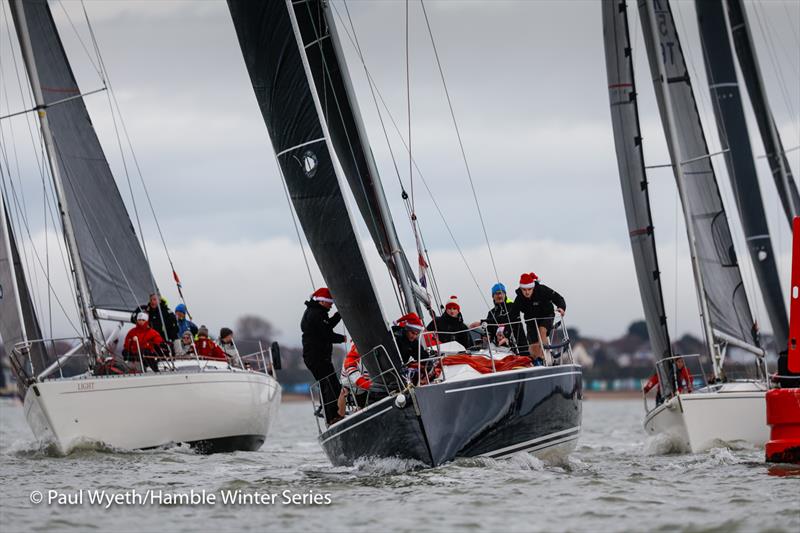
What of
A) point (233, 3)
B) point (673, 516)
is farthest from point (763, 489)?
point (233, 3)

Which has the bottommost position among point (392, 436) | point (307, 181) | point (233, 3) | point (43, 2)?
point (392, 436)

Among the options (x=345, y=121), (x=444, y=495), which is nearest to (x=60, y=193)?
(x=345, y=121)

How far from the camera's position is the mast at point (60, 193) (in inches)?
790

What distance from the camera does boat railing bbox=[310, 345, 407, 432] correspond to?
44.2ft

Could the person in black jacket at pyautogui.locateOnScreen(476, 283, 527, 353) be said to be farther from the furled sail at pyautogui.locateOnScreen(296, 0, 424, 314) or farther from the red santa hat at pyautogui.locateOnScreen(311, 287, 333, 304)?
the red santa hat at pyautogui.locateOnScreen(311, 287, 333, 304)

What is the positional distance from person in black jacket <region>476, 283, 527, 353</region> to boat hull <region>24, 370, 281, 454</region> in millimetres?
5416

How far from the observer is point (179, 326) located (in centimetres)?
2139

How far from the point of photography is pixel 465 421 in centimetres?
1312

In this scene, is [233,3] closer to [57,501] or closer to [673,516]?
[57,501]

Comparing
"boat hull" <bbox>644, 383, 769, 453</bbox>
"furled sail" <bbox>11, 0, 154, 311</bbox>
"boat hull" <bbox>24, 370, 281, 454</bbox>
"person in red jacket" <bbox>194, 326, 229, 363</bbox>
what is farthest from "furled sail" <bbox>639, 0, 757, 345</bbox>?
"furled sail" <bbox>11, 0, 154, 311</bbox>

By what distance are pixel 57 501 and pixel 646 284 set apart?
35.9ft

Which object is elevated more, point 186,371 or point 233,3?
point 233,3

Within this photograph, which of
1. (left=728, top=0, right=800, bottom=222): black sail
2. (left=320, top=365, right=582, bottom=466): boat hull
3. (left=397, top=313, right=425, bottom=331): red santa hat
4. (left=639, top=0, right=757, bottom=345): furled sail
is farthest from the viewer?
(left=728, top=0, right=800, bottom=222): black sail

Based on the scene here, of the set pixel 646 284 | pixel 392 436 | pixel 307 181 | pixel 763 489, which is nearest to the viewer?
pixel 763 489
